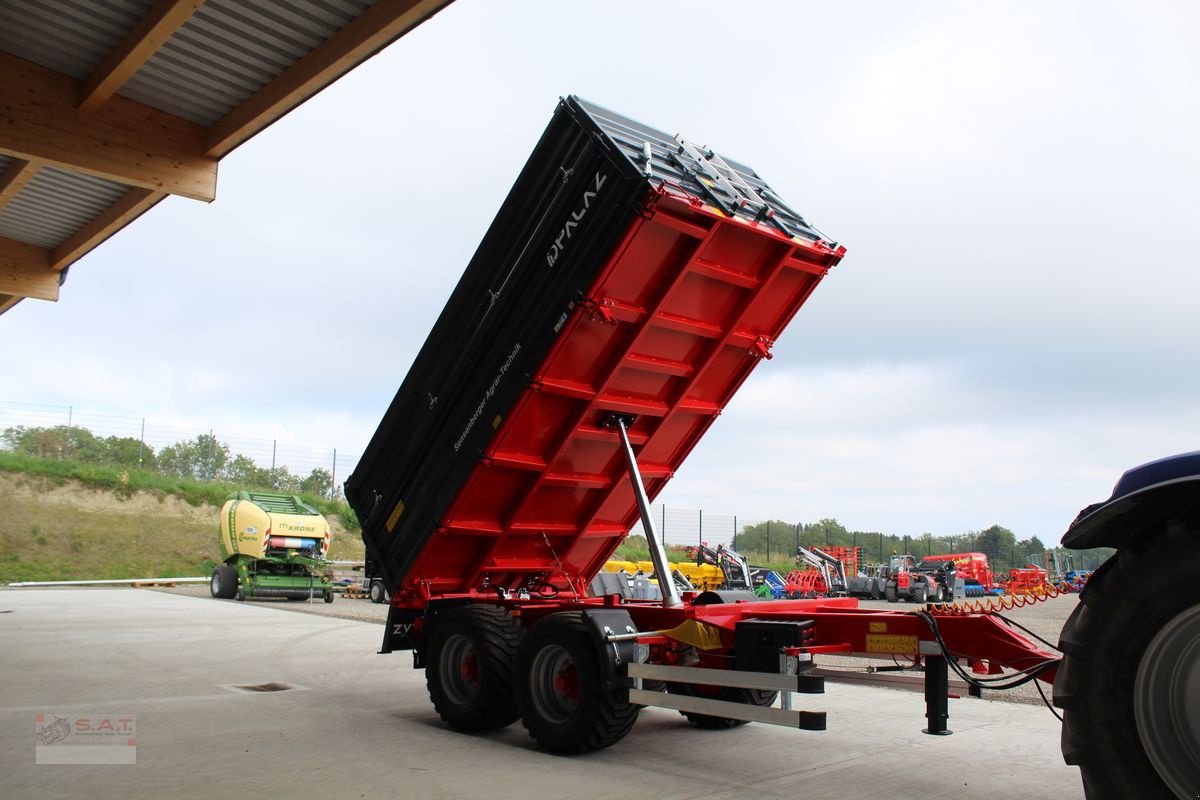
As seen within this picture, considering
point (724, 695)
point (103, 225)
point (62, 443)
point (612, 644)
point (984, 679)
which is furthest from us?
point (62, 443)

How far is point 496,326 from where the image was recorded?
269 inches

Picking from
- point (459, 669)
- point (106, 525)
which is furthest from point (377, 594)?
point (459, 669)

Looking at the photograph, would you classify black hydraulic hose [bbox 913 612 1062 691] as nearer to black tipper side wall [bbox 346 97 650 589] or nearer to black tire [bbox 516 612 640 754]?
black tire [bbox 516 612 640 754]

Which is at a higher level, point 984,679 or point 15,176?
point 15,176

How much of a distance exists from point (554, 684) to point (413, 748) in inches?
43.1

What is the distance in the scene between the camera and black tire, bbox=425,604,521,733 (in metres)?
6.82

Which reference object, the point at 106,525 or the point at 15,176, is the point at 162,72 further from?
the point at 106,525

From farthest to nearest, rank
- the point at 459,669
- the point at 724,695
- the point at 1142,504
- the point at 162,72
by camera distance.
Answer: the point at 162,72
the point at 459,669
the point at 724,695
the point at 1142,504

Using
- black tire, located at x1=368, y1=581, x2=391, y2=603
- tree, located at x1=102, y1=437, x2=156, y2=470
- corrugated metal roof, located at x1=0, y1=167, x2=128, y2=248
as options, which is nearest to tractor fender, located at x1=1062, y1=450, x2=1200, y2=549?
corrugated metal roof, located at x1=0, y1=167, x2=128, y2=248

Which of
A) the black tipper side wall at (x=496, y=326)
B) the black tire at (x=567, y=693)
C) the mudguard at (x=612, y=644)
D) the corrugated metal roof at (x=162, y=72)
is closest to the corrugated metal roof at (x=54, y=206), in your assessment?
the corrugated metal roof at (x=162, y=72)

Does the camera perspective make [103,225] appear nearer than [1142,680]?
No

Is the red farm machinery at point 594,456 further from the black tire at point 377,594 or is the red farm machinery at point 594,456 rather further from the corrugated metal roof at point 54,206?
the black tire at point 377,594

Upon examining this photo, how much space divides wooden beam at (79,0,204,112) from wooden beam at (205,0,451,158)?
40.9 inches

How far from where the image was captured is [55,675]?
9.78m
